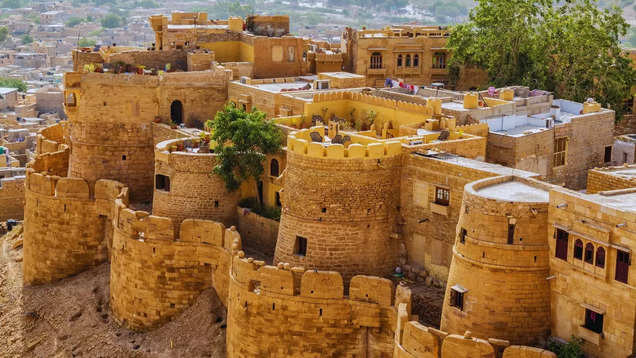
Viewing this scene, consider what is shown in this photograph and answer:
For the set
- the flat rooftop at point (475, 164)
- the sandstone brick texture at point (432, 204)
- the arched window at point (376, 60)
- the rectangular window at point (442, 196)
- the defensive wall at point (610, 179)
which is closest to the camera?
the flat rooftop at point (475, 164)

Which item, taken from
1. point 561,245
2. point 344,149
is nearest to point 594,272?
point 561,245

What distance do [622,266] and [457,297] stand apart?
15.3 ft

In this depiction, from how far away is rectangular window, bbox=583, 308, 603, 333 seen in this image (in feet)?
88.3

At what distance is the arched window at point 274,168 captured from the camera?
129 ft

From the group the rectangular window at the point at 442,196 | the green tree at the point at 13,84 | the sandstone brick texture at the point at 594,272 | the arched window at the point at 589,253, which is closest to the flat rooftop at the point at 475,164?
the rectangular window at the point at 442,196

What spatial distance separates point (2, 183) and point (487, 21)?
27741 mm

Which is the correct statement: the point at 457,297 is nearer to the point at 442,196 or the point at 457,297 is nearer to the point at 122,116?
the point at 442,196

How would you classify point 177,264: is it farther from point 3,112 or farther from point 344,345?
point 3,112

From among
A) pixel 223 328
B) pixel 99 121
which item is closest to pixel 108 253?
pixel 99 121

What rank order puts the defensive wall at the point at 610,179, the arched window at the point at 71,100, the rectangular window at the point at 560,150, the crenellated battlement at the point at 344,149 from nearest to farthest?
1. the crenellated battlement at the point at 344,149
2. the defensive wall at the point at 610,179
3. the rectangular window at the point at 560,150
4. the arched window at the point at 71,100

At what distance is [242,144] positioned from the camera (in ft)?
127

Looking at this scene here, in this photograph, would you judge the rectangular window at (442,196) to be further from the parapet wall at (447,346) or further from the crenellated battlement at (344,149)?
the parapet wall at (447,346)

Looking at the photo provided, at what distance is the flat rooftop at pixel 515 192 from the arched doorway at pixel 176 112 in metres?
19.7

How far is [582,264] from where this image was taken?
26906mm
